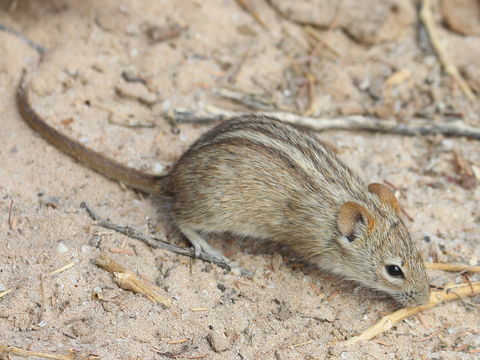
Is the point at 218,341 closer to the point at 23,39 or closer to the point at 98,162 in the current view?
the point at 98,162

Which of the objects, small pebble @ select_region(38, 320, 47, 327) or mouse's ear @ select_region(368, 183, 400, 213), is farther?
mouse's ear @ select_region(368, 183, 400, 213)

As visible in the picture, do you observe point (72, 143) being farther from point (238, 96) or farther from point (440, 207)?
point (440, 207)

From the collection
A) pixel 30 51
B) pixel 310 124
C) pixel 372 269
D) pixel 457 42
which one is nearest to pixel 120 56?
pixel 30 51

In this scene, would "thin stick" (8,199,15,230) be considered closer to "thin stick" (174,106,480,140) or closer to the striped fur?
the striped fur

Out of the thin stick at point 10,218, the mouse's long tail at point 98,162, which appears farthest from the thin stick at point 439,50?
the thin stick at point 10,218

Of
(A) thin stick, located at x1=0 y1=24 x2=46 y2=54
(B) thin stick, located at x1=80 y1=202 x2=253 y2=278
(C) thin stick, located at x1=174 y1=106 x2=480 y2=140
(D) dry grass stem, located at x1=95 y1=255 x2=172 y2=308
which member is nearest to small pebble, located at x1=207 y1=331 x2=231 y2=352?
(D) dry grass stem, located at x1=95 y1=255 x2=172 y2=308

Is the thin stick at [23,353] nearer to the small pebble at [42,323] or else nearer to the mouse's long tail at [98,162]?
the small pebble at [42,323]
